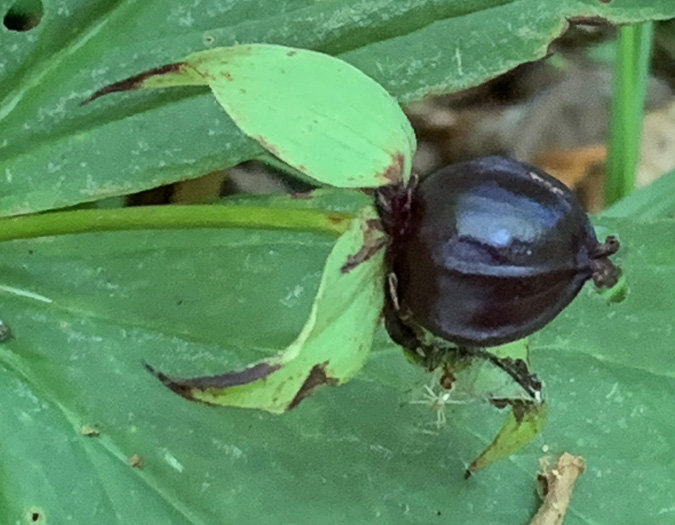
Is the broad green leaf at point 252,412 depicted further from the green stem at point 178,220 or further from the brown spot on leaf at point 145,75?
the brown spot on leaf at point 145,75

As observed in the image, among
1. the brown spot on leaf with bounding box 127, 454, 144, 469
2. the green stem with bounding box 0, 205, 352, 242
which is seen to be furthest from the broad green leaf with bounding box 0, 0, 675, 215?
the brown spot on leaf with bounding box 127, 454, 144, 469

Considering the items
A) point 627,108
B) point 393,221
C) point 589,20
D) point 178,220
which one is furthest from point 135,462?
point 627,108

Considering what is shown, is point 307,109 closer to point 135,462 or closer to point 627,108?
point 135,462

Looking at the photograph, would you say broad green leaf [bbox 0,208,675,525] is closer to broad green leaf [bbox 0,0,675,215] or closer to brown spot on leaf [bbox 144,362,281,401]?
broad green leaf [bbox 0,0,675,215]

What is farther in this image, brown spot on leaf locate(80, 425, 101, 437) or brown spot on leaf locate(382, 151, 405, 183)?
brown spot on leaf locate(80, 425, 101, 437)

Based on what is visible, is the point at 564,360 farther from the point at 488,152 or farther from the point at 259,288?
the point at 488,152

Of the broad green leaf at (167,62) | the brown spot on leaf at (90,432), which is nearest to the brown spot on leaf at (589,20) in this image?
the broad green leaf at (167,62)
